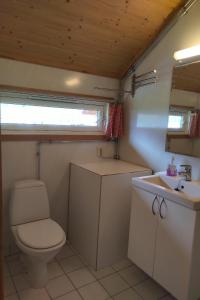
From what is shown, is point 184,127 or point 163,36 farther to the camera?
point 163,36

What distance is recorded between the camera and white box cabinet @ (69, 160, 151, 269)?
217cm

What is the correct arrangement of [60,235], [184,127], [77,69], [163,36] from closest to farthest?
[60,235], [184,127], [163,36], [77,69]

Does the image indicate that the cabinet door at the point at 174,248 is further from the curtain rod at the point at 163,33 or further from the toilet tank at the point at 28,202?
the curtain rod at the point at 163,33

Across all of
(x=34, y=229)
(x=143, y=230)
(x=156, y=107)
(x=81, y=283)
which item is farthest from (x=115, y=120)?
(x=81, y=283)

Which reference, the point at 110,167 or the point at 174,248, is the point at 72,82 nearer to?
the point at 110,167

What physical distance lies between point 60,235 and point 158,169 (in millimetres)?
1165

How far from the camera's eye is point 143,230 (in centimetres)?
197

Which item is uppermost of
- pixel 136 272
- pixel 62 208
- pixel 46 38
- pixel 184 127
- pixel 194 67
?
pixel 46 38

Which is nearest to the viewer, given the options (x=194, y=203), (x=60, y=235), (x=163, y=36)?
(x=194, y=203)

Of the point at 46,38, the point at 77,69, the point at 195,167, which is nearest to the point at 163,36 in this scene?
the point at 77,69

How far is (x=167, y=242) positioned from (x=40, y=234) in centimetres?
102

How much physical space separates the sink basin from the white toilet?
0.83 meters

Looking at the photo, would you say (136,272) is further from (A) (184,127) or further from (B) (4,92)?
(B) (4,92)

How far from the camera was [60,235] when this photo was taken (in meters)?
1.96
